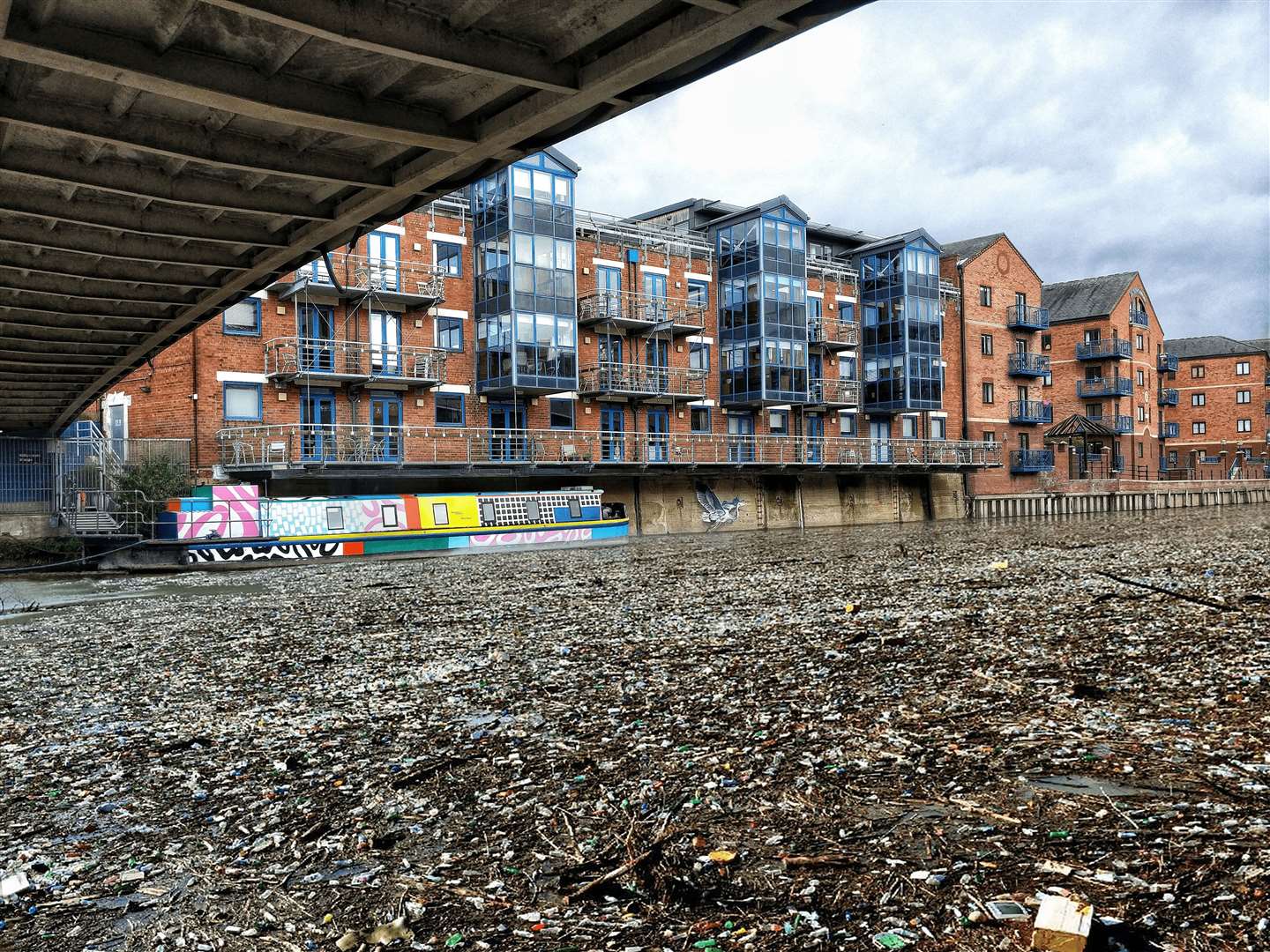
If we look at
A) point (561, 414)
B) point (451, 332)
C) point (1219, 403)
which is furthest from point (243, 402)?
point (1219, 403)

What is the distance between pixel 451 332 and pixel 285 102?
2826 cm

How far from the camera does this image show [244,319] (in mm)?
30906

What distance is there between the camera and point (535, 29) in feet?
22.6

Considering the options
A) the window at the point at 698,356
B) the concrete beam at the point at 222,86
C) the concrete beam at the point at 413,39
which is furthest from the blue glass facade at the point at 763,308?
the concrete beam at the point at 413,39

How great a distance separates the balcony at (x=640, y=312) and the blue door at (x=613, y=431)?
3479 mm

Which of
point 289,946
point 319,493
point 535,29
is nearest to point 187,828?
point 289,946

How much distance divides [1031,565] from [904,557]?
13.7 ft

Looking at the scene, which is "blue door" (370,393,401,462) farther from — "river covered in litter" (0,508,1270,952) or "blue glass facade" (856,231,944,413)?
"blue glass facade" (856,231,944,413)

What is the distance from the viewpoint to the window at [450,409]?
3466 centimetres

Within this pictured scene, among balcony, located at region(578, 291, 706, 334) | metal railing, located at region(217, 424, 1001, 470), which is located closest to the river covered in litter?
metal railing, located at region(217, 424, 1001, 470)

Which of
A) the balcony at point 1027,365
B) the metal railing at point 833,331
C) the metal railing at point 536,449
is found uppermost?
the metal railing at point 833,331

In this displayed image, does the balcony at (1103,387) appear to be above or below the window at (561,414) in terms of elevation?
above

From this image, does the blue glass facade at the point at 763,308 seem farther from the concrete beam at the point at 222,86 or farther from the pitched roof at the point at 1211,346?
the pitched roof at the point at 1211,346

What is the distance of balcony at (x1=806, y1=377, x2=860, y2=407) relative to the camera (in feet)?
153
